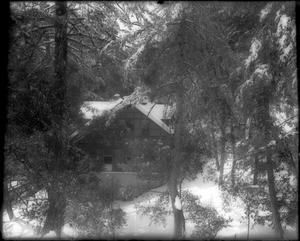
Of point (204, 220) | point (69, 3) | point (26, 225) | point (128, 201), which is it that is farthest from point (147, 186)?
point (69, 3)

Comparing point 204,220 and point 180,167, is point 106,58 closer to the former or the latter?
point 180,167

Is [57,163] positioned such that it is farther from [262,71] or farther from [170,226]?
[262,71]

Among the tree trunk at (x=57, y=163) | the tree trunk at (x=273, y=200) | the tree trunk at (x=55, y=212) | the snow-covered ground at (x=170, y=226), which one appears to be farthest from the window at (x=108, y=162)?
the tree trunk at (x=273, y=200)

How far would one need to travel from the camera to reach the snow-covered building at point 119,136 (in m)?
8.59

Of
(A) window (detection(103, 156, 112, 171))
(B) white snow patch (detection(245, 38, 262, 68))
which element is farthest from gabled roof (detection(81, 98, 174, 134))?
(B) white snow patch (detection(245, 38, 262, 68))

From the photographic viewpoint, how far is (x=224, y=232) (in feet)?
25.7

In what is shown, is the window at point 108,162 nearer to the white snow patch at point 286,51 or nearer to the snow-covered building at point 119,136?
the snow-covered building at point 119,136

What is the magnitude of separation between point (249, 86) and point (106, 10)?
5.13 metres

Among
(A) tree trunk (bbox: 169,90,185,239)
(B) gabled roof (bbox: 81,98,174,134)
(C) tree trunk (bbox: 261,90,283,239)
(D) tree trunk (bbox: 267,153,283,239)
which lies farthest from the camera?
(B) gabled roof (bbox: 81,98,174,134)

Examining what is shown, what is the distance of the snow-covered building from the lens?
28.2 ft

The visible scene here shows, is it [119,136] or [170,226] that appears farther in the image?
[119,136]

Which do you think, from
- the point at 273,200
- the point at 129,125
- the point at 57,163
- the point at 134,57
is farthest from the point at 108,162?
the point at 273,200

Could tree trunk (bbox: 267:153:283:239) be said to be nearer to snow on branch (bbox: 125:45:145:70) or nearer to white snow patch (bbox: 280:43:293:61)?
white snow patch (bbox: 280:43:293:61)

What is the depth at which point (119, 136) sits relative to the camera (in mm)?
9172
